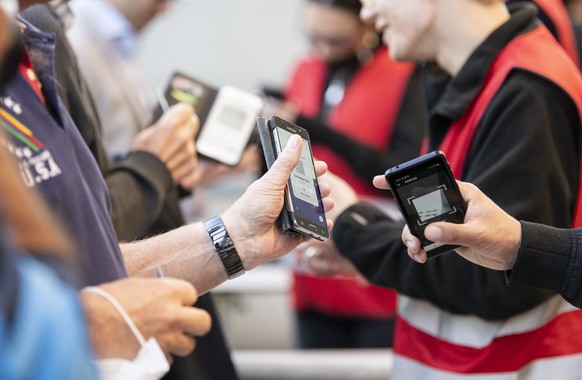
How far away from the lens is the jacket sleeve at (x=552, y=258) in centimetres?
166

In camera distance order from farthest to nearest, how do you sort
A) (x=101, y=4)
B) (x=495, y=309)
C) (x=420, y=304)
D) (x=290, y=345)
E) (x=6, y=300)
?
(x=290, y=345)
(x=101, y=4)
(x=420, y=304)
(x=495, y=309)
(x=6, y=300)

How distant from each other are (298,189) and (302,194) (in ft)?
0.05

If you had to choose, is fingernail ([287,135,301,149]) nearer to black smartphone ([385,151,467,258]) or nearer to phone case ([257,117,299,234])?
phone case ([257,117,299,234])

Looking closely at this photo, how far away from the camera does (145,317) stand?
3.93ft

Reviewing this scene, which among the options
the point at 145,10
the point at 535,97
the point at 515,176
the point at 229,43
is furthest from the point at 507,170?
the point at 229,43

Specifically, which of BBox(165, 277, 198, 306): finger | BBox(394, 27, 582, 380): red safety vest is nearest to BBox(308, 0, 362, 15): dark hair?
BBox(394, 27, 582, 380): red safety vest

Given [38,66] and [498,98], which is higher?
[38,66]

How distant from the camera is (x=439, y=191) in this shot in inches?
66.3

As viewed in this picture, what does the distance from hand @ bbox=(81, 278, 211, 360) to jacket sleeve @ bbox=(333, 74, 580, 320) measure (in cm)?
83

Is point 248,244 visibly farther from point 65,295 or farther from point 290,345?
point 290,345

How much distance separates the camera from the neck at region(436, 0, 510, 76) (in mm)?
2123

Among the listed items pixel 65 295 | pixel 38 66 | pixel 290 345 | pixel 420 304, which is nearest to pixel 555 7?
pixel 420 304

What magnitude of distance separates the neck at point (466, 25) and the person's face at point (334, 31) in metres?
1.49

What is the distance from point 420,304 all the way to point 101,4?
146 cm
